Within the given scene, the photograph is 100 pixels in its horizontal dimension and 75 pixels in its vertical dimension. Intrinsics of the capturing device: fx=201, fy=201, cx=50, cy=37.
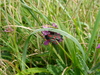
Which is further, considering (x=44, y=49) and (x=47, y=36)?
(x=44, y=49)

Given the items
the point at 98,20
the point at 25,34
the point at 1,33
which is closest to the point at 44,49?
the point at 25,34

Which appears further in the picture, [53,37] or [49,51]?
Result: [49,51]

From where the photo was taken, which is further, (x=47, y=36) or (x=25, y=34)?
(x=25, y=34)

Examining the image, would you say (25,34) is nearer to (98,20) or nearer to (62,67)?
(62,67)

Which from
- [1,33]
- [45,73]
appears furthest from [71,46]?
[1,33]

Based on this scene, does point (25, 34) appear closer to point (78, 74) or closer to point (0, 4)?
point (0, 4)

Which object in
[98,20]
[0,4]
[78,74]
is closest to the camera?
[98,20]

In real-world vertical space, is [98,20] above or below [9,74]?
above

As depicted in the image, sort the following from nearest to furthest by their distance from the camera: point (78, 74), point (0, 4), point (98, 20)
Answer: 1. point (98, 20)
2. point (78, 74)
3. point (0, 4)

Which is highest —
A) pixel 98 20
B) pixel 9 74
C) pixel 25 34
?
pixel 98 20
